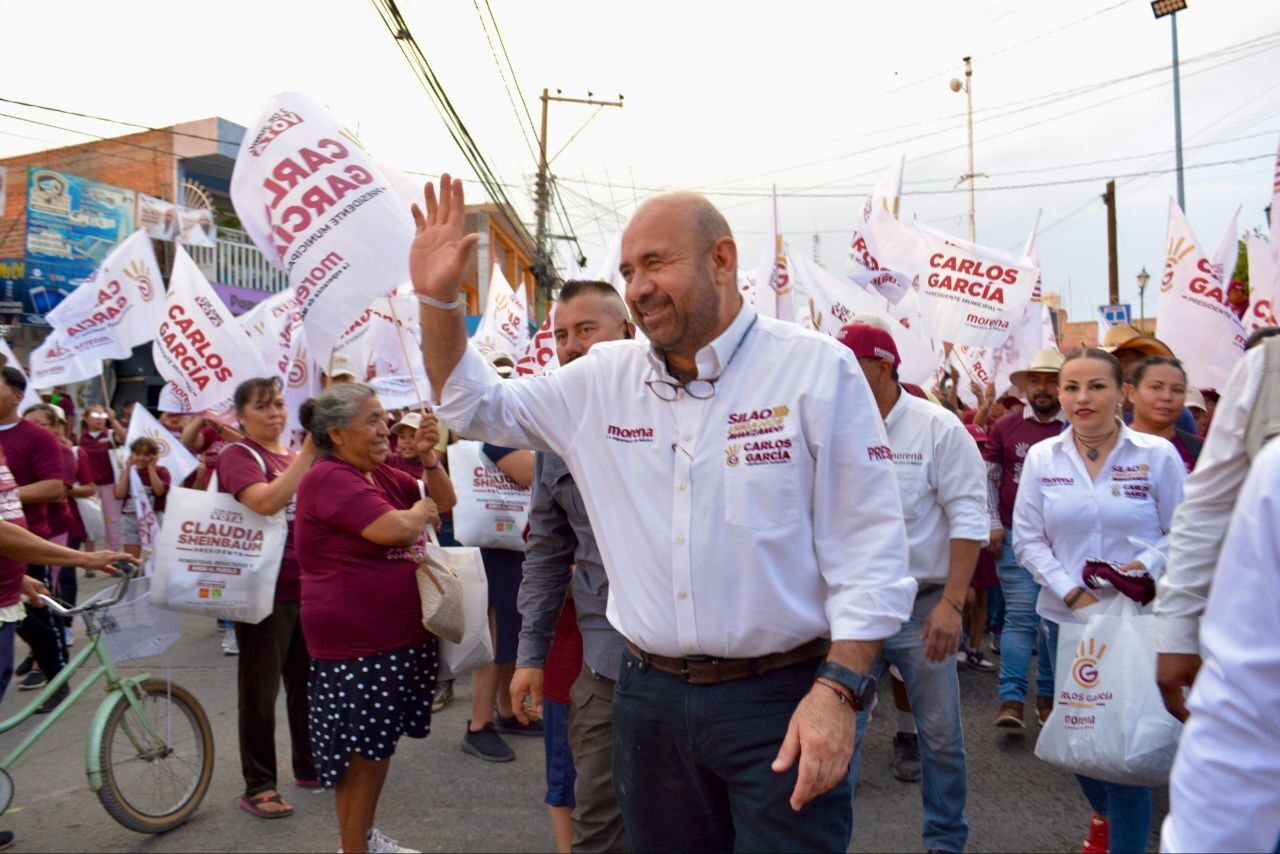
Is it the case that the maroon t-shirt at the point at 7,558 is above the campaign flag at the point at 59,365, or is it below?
below

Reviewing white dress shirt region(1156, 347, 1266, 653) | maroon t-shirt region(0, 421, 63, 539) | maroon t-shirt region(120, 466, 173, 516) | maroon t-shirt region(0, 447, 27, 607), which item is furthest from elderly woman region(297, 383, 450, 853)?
maroon t-shirt region(120, 466, 173, 516)

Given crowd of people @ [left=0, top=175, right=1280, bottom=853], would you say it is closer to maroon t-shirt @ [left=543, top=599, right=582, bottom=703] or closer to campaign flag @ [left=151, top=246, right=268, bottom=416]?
maroon t-shirt @ [left=543, top=599, right=582, bottom=703]

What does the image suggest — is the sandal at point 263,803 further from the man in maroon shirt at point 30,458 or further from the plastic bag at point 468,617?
the man in maroon shirt at point 30,458

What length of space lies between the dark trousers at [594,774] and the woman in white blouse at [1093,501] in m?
2.03

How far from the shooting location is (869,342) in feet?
13.4

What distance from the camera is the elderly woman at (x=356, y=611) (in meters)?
3.97

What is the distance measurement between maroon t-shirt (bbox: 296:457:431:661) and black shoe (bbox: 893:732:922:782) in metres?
2.76

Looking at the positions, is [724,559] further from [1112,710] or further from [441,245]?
[1112,710]

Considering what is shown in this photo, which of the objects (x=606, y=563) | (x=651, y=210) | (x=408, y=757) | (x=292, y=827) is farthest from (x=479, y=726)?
(x=651, y=210)

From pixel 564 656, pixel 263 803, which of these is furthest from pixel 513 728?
pixel 564 656

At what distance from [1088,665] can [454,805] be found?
3.16m

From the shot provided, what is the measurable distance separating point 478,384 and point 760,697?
3.26ft

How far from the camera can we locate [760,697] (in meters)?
2.24

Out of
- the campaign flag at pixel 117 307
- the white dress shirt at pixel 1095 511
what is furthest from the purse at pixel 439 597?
the campaign flag at pixel 117 307
